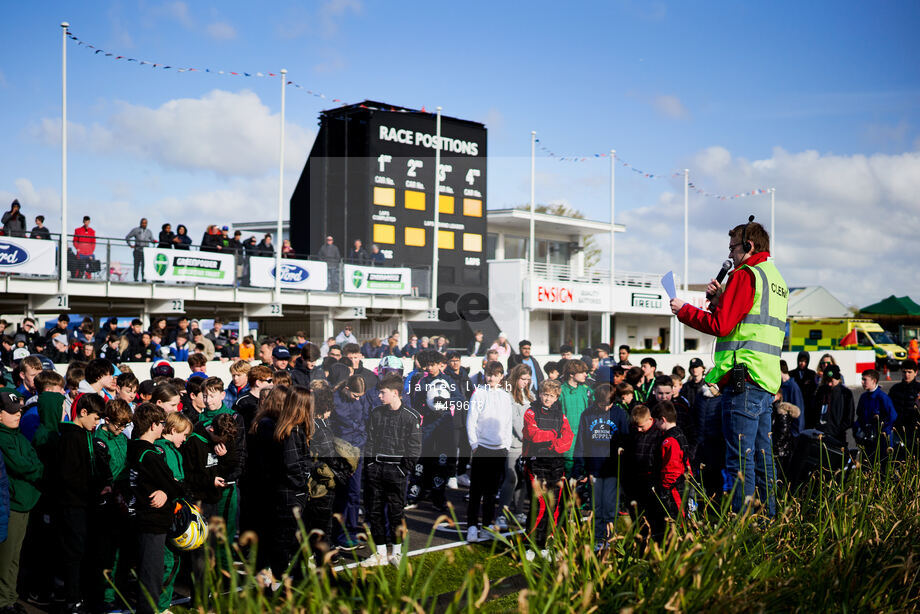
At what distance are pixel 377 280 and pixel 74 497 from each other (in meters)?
21.3

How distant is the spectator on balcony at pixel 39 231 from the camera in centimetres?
1945

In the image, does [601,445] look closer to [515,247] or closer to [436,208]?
[436,208]

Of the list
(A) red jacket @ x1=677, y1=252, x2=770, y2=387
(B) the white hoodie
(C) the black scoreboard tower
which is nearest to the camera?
(A) red jacket @ x1=677, y1=252, x2=770, y2=387

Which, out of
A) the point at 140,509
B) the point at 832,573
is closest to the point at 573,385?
the point at 140,509

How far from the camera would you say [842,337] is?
4353 centimetres

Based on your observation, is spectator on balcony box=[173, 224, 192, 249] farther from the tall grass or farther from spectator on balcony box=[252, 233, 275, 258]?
the tall grass

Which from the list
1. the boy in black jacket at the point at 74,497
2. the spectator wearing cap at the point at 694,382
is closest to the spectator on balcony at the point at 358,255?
the spectator wearing cap at the point at 694,382

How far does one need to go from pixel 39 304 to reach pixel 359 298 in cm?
957

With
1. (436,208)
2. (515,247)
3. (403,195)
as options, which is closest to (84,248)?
(403,195)

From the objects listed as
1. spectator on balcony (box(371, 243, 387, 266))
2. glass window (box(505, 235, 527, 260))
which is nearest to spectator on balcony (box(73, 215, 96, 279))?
spectator on balcony (box(371, 243, 387, 266))

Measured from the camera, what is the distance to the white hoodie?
27.5ft

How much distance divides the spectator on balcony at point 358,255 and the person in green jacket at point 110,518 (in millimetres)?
20079

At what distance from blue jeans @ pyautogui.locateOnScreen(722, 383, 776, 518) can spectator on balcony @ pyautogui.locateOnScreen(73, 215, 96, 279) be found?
19.0 meters

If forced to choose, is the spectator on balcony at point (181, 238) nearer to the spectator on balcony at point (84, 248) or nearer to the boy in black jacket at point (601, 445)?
the spectator on balcony at point (84, 248)
